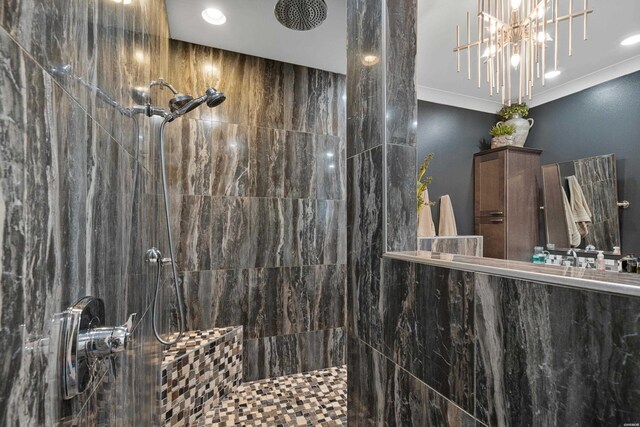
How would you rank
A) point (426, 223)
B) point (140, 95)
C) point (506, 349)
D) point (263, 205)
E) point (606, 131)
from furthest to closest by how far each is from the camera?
point (426, 223) → point (606, 131) → point (263, 205) → point (140, 95) → point (506, 349)

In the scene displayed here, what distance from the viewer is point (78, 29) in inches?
22.4

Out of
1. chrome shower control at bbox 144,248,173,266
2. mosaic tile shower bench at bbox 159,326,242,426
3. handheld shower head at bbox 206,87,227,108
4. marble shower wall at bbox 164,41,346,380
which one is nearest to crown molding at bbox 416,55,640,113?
marble shower wall at bbox 164,41,346,380

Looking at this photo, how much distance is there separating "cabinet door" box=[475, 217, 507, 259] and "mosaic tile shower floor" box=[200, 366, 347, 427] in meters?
2.15

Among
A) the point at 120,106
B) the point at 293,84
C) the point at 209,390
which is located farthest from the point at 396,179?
→ the point at 209,390

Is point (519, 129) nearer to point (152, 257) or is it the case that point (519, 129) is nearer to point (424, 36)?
point (424, 36)

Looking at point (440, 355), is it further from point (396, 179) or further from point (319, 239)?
point (319, 239)

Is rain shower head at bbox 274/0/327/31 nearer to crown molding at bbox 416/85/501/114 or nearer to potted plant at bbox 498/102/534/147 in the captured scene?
crown molding at bbox 416/85/501/114

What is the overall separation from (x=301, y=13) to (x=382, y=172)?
1.38 m

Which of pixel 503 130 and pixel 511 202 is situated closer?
pixel 511 202

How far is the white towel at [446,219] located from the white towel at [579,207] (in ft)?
3.76

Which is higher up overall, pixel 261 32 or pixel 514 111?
pixel 261 32

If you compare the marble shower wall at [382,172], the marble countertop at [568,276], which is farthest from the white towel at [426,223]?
the marble countertop at [568,276]

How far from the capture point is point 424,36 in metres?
2.33

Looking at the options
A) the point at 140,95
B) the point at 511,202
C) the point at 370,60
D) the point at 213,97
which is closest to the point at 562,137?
the point at 511,202
